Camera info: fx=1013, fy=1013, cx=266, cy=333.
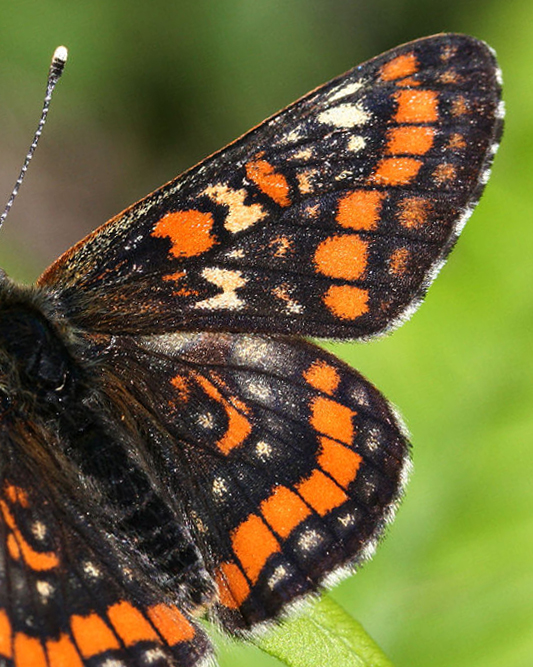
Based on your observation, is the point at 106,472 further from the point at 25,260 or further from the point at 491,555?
the point at 25,260

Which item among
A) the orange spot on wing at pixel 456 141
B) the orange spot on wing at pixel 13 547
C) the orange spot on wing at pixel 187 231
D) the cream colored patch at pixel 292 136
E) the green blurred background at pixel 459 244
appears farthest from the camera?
the green blurred background at pixel 459 244

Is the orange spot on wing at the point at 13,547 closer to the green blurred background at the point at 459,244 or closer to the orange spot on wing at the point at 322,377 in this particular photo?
the orange spot on wing at the point at 322,377

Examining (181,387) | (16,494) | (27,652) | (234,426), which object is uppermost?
(181,387)

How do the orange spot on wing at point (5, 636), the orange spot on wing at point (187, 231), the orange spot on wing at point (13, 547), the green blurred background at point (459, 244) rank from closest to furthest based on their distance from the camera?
the orange spot on wing at point (5, 636), the orange spot on wing at point (13, 547), the orange spot on wing at point (187, 231), the green blurred background at point (459, 244)

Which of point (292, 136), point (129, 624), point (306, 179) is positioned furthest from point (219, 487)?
point (292, 136)

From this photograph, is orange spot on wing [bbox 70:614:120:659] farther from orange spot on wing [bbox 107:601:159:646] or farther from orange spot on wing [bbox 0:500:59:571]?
orange spot on wing [bbox 0:500:59:571]

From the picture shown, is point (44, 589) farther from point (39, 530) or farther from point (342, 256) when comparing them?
point (342, 256)

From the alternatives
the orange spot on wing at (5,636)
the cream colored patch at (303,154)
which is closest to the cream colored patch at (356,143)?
the cream colored patch at (303,154)
